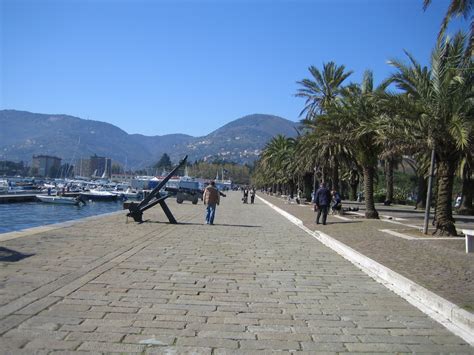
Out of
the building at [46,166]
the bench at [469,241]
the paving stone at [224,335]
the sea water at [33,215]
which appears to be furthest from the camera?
the building at [46,166]

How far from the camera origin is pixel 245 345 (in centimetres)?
480

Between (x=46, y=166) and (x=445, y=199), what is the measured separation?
170m

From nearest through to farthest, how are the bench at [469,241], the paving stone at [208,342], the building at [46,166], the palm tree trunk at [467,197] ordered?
1. the paving stone at [208,342]
2. the bench at [469,241]
3. the palm tree trunk at [467,197]
4. the building at [46,166]

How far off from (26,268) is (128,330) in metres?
3.81

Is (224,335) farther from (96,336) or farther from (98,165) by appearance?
(98,165)

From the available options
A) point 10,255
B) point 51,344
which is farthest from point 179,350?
point 10,255

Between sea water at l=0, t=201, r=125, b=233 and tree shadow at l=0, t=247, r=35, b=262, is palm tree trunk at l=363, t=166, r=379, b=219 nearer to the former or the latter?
sea water at l=0, t=201, r=125, b=233

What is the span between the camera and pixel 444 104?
14.9m

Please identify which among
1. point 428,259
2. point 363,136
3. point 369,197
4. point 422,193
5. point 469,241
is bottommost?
point 428,259

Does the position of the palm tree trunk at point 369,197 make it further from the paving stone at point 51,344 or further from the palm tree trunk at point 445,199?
the paving stone at point 51,344

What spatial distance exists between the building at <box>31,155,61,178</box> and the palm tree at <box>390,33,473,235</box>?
158m

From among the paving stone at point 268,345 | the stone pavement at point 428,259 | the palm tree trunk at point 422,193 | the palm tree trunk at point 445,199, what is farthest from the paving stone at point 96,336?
the palm tree trunk at point 422,193

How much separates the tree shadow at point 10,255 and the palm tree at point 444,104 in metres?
12.0

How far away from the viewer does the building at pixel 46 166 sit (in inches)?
6309
